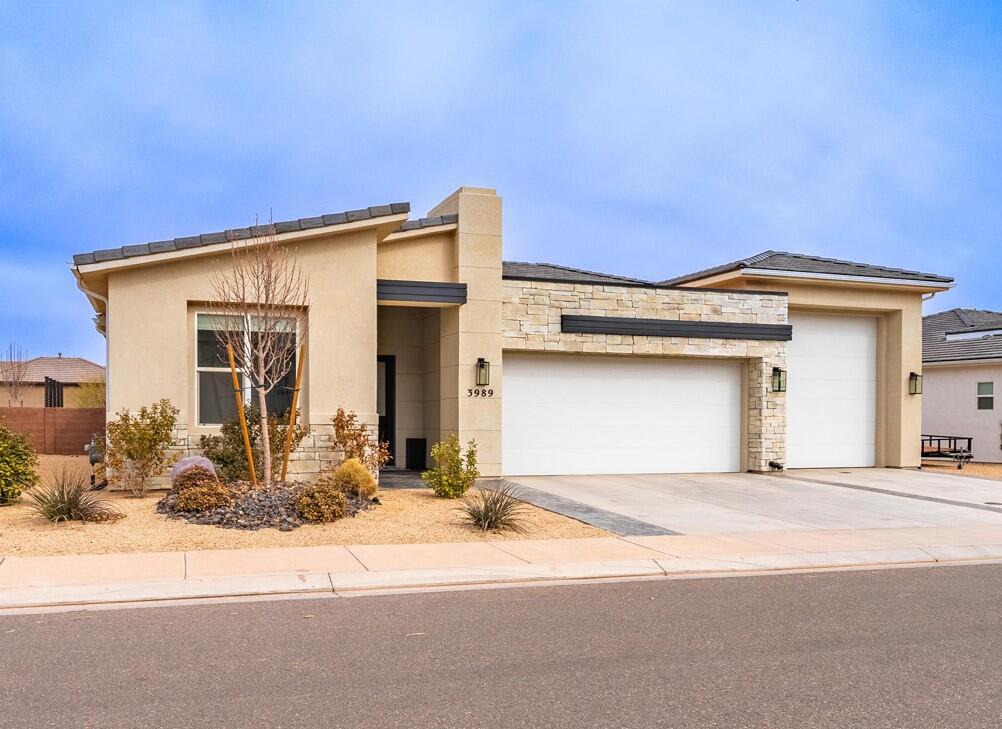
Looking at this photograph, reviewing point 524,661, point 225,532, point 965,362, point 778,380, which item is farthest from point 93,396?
point 965,362

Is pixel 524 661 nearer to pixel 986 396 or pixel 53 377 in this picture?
pixel 986 396

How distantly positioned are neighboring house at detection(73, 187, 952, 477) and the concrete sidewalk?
5.80m

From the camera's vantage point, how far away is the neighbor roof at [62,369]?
47.2m

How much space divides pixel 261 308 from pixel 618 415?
834cm

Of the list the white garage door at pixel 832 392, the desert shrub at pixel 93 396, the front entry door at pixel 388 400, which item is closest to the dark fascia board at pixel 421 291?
the front entry door at pixel 388 400

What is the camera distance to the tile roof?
14.2 m

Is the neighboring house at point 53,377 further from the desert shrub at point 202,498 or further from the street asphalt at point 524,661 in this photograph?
the street asphalt at point 524,661

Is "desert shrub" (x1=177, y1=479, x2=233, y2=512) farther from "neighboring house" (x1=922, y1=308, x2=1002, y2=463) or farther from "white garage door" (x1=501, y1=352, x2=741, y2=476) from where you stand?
"neighboring house" (x1=922, y1=308, x2=1002, y2=463)

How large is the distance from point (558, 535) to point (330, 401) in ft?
18.9

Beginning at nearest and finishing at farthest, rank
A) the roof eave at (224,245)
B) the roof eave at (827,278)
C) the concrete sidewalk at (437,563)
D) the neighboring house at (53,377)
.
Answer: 1. the concrete sidewalk at (437,563)
2. the roof eave at (224,245)
3. the roof eave at (827,278)
4. the neighboring house at (53,377)

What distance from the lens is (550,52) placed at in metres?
17.3

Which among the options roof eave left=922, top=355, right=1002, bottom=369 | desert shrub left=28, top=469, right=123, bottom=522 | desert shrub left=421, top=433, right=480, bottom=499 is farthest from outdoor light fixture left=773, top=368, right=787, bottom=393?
desert shrub left=28, top=469, right=123, bottom=522

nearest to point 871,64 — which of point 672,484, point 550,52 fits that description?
point 550,52

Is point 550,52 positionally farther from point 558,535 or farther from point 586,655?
point 586,655
